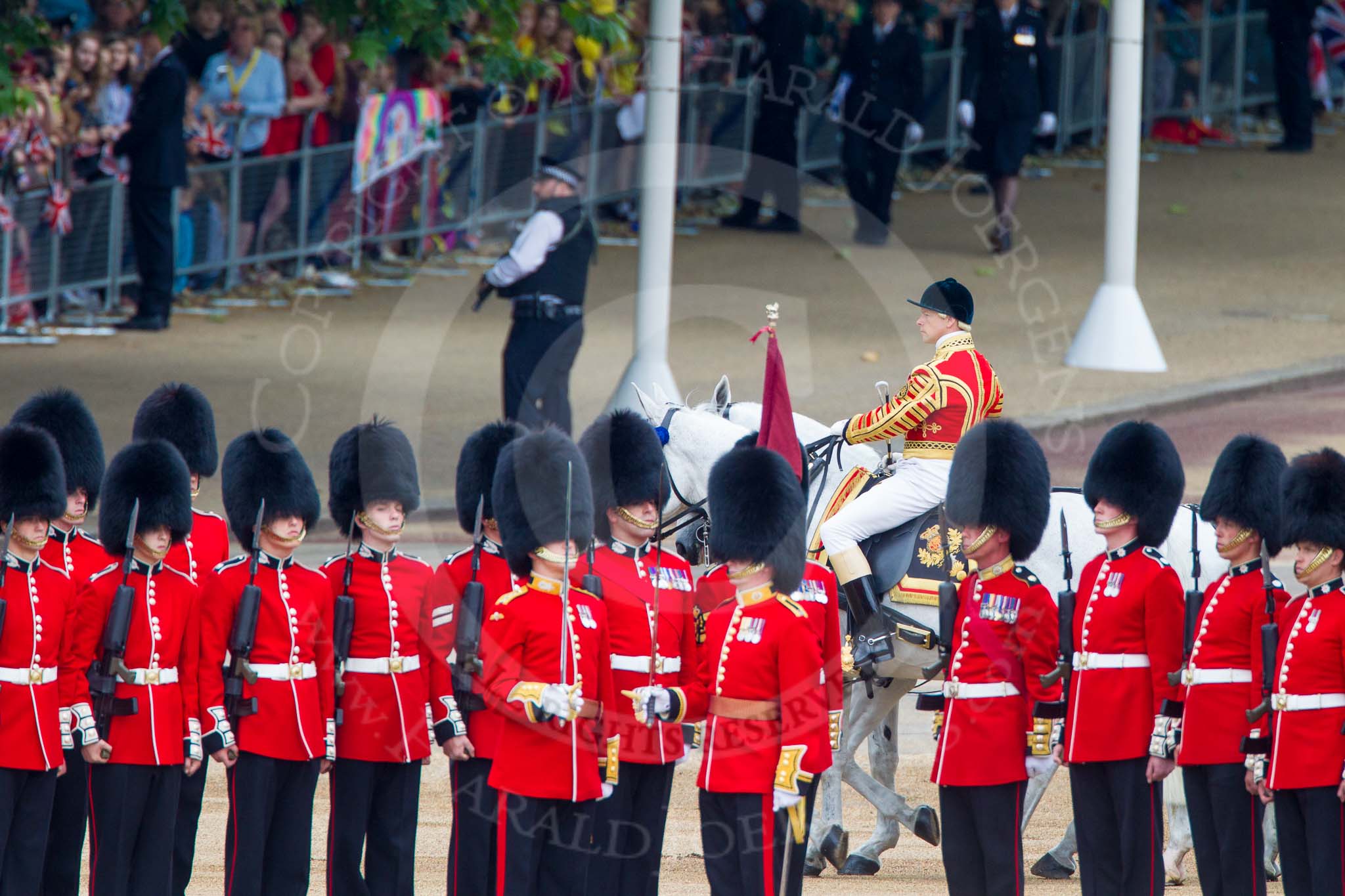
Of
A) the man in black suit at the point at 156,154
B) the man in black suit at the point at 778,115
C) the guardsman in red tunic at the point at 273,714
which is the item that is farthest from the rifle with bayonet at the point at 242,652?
the man in black suit at the point at 778,115

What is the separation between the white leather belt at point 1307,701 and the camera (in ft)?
18.6

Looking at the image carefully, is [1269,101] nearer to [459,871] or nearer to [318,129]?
[318,129]

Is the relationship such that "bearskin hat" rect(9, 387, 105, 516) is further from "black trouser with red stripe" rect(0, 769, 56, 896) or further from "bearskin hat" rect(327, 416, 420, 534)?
"black trouser with red stripe" rect(0, 769, 56, 896)

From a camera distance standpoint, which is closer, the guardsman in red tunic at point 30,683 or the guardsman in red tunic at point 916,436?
the guardsman in red tunic at point 30,683

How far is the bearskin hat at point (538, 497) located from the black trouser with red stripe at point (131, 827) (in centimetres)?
111

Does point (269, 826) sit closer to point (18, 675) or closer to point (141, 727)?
point (141, 727)

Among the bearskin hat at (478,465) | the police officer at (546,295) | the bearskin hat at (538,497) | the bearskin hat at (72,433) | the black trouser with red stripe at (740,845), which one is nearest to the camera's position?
the black trouser with red stripe at (740,845)

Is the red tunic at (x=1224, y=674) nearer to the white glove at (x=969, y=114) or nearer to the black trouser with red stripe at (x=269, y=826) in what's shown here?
the black trouser with red stripe at (x=269, y=826)

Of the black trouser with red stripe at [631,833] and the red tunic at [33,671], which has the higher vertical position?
the red tunic at [33,671]

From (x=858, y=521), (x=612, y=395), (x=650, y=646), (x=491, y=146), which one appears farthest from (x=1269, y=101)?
(x=650, y=646)

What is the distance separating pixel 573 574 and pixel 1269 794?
1928 mm

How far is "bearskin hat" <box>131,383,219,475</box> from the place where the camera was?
7.17 metres

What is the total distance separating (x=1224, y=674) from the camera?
5.96 meters

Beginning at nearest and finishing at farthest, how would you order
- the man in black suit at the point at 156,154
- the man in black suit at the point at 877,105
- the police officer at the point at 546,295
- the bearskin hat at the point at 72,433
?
the bearskin hat at the point at 72,433 < the police officer at the point at 546,295 < the man in black suit at the point at 156,154 < the man in black suit at the point at 877,105
